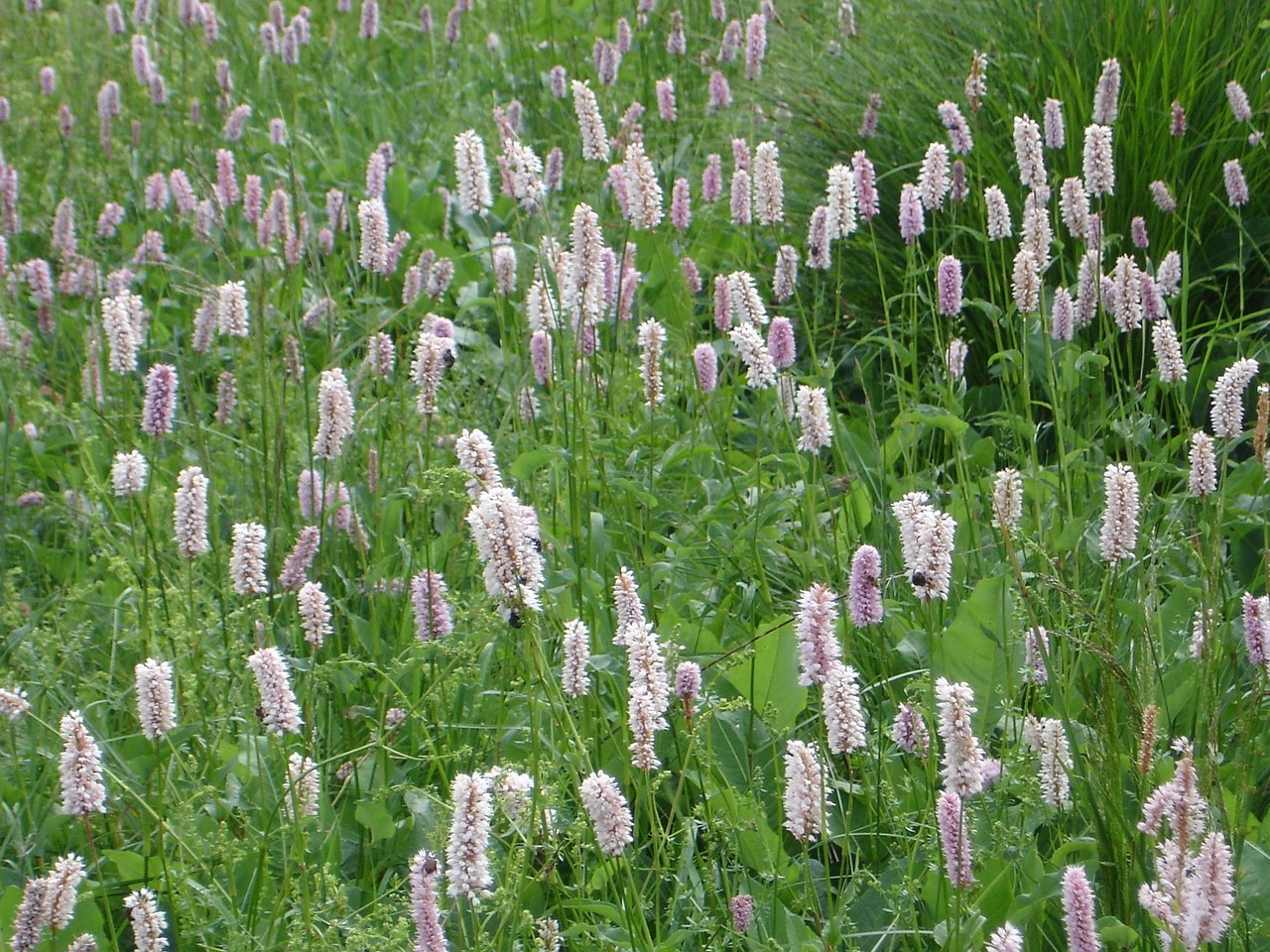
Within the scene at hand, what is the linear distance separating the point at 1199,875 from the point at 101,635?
2.28 m

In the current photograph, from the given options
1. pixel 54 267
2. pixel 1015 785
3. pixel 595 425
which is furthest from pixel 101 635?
pixel 54 267

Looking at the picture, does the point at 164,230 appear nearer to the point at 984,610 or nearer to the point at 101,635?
the point at 101,635

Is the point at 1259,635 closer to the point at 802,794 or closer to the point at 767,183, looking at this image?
the point at 802,794

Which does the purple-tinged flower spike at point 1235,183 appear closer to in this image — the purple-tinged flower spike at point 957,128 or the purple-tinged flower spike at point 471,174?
the purple-tinged flower spike at point 957,128

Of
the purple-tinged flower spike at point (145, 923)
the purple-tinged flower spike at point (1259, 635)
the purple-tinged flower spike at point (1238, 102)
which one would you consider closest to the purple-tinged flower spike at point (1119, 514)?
the purple-tinged flower spike at point (1259, 635)

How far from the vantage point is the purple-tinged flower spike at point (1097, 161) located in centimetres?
262

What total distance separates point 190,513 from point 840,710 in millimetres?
982

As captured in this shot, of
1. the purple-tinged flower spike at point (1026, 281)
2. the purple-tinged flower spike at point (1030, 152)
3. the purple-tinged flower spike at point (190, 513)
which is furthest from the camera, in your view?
the purple-tinged flower spike at point (1030, 152)

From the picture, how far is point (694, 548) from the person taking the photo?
268 cm

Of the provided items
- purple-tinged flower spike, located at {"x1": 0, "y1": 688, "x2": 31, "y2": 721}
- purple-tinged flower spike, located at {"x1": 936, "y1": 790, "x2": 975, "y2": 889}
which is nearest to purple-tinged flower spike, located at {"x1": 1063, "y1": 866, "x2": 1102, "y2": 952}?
purple-tinged flower spike, located at {"x1": 936, "y1": 790, "x2": 975, "y2": 889}

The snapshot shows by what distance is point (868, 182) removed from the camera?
295cm

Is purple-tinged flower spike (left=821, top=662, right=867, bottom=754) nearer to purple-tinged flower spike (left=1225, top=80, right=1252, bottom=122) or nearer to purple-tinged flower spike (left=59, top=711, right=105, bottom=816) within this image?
purple-tinged flower spike (left=59, top=711, right=105, bottom=816)

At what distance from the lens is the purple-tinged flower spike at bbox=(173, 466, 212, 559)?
80.4 inches

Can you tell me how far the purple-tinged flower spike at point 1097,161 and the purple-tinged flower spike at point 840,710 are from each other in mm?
1437
